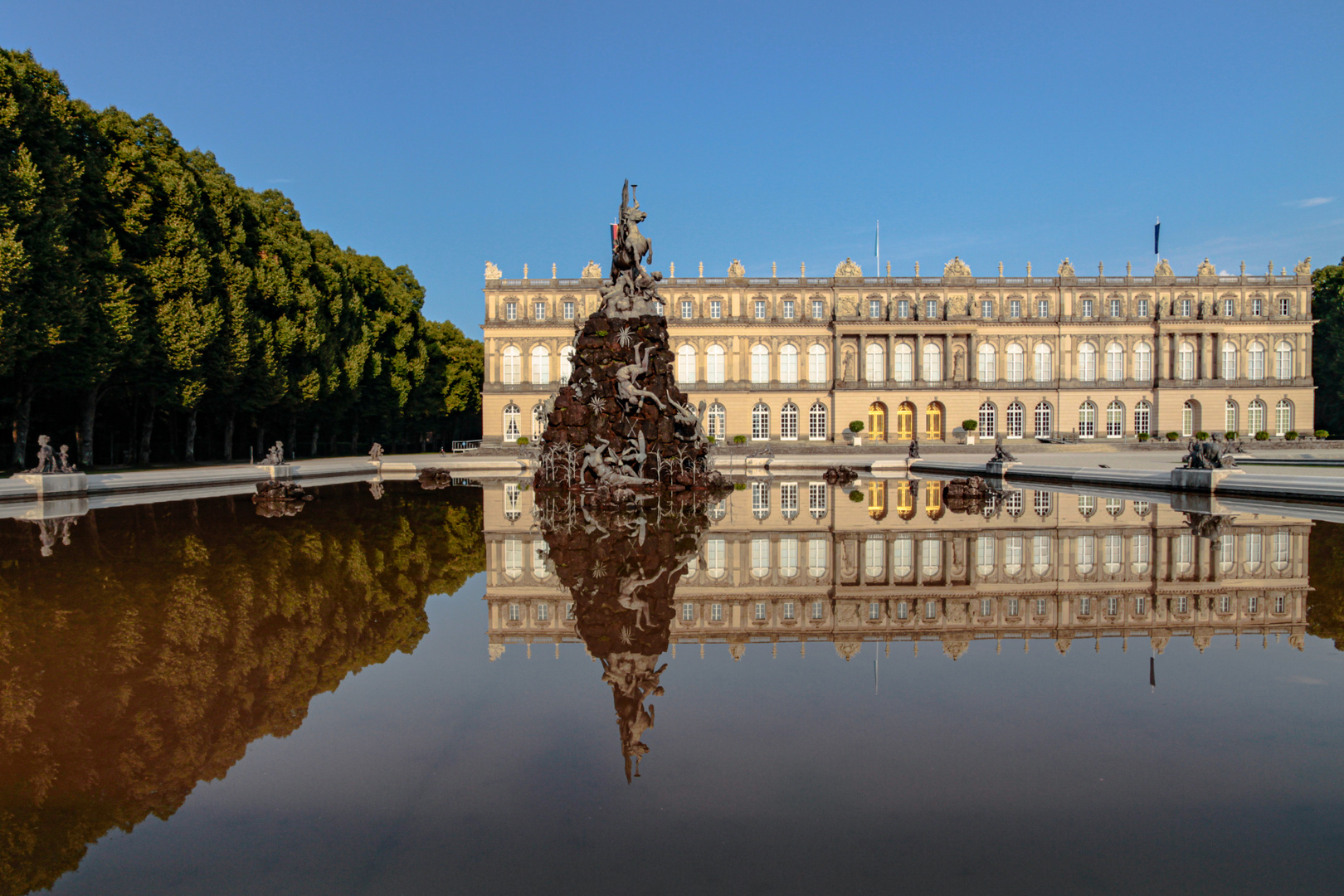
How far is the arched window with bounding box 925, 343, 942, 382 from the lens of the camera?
6500 centimetres

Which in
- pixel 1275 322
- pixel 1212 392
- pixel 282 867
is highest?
pixel 1275 322

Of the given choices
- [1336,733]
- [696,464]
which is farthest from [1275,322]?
[1336,733]

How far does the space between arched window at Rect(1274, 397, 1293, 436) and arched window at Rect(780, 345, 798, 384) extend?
1603 inches

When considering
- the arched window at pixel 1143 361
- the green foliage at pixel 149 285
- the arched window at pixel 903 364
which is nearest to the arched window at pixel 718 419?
the arched window at pixel 903 364

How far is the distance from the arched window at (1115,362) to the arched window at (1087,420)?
2.85 meters

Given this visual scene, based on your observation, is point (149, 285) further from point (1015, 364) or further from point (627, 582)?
point (1015, 364)

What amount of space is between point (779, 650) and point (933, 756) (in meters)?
2.31

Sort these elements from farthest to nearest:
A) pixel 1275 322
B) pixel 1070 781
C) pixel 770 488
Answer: pixel 1275 322 < pixel 770 488 < pixel 1070 781

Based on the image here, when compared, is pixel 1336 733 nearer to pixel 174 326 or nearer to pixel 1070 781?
pixel 1070 781

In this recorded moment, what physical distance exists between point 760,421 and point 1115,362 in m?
30.8

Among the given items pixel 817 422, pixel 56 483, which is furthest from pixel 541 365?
pixel 56 483

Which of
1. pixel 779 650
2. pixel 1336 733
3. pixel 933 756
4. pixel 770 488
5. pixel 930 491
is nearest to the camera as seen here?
pixel 933 756

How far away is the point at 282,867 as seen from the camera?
3.44 metres

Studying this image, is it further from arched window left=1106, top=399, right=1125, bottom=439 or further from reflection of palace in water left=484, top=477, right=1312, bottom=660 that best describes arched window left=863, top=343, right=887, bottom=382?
reflection of palace in water left=484, top=477, right=1312, bottom=660
